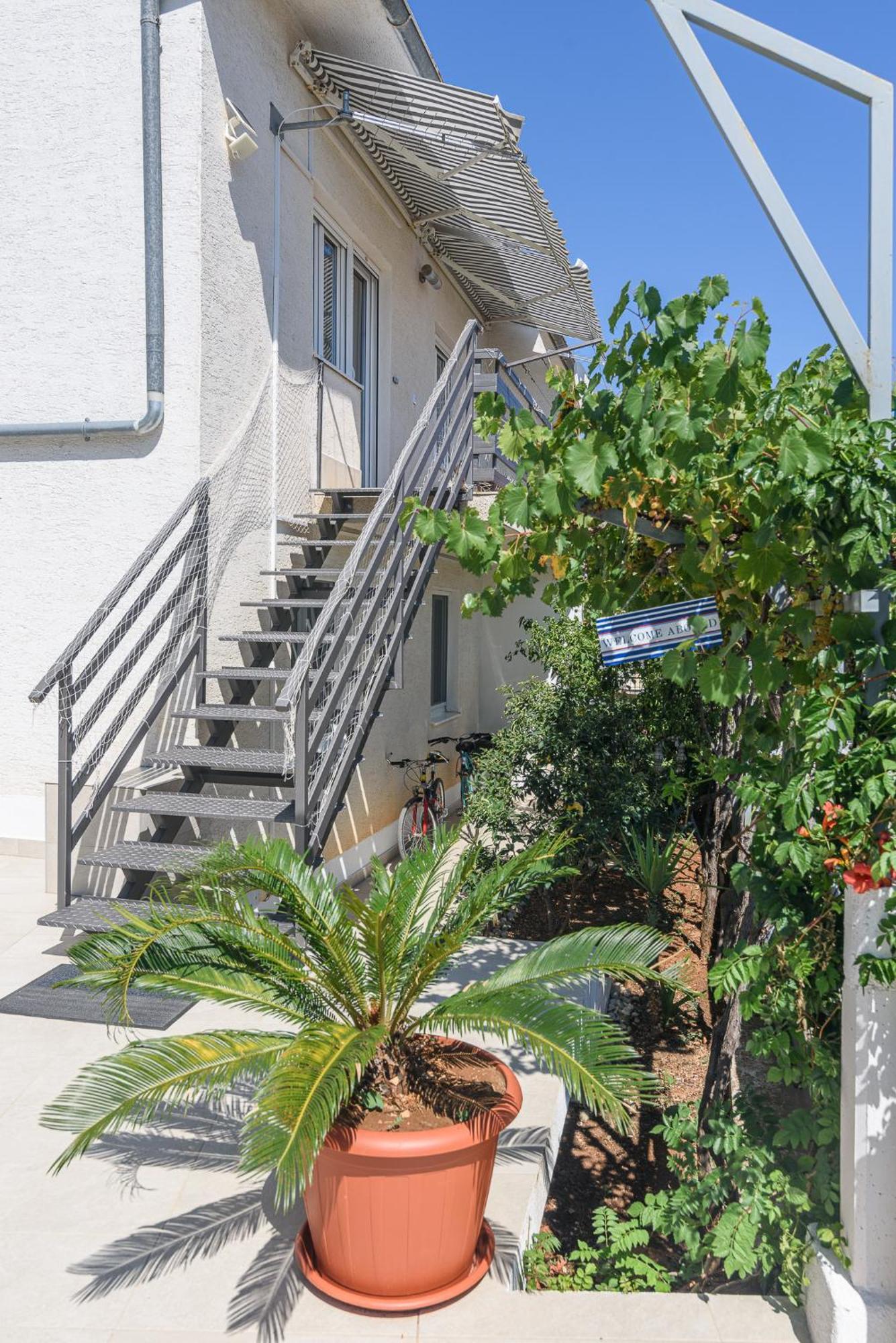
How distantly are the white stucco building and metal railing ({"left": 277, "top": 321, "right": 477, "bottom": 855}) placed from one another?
0.14 feet

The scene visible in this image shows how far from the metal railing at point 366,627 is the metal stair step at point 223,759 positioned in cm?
22

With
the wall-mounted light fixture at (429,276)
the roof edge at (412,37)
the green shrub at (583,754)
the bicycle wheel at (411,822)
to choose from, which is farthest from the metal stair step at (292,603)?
the wall-mounted light fixture at (429,276)

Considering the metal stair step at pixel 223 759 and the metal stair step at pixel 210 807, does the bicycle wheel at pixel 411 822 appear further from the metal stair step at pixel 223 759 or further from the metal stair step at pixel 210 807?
the metal stair step at pixel 210 807

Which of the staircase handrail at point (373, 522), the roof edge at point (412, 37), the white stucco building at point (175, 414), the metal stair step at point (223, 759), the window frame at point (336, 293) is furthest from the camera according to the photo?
the window frame at point (336, 293)

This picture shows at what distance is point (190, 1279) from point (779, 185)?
144 inches

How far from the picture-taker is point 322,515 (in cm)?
722

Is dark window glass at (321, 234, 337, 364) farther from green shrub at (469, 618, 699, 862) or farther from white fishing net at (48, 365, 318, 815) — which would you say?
green shrub at (469, 618, 699, 862)

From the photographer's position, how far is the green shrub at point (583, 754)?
658 centimetres

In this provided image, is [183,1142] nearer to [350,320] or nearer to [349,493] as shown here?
[349,493]

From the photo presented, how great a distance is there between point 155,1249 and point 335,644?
2.92 meters

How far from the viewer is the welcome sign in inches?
130

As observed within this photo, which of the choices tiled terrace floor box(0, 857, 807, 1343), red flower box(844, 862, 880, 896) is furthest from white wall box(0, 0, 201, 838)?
red flower box(844, 862, 880, 896)

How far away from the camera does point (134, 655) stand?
5.61 m

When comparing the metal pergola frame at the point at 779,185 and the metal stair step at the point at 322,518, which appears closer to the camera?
the metal pergola frame at the point at 779,185
